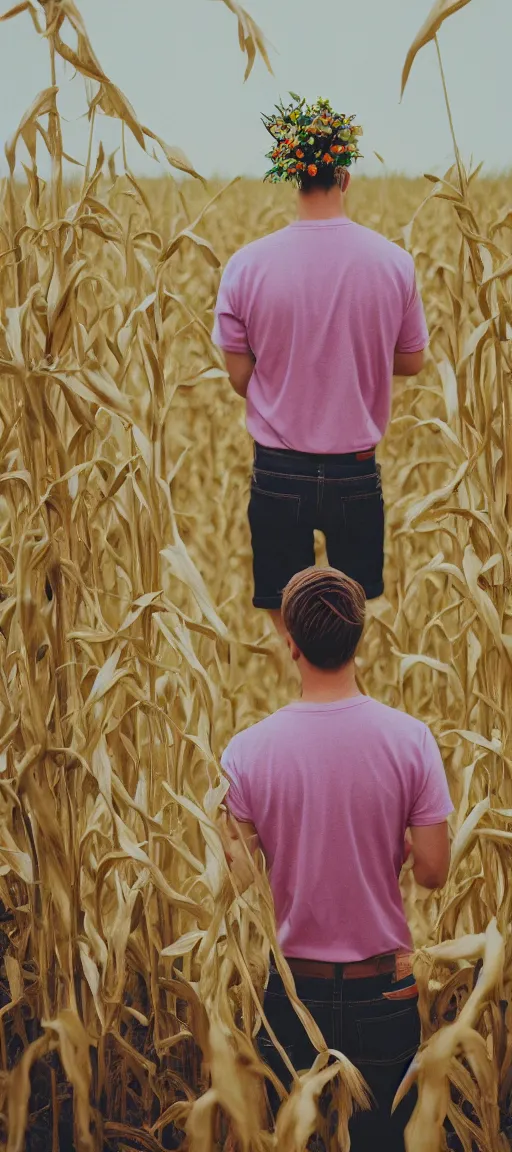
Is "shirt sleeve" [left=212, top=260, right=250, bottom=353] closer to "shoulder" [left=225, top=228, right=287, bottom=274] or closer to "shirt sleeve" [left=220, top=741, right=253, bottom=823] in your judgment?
"shoulder" [left=225, top=228, right=287, bottom=274]

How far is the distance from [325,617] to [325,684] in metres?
0.09

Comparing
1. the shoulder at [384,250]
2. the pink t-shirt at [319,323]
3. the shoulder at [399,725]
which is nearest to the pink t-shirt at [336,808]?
the shoulder at [399,725]

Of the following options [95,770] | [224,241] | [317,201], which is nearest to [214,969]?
[95,770]

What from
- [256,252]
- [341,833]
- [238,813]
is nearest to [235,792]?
[238,813]

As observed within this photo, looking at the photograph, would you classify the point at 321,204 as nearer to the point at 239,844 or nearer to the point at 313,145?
the point at 313,145

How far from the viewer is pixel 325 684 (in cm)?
155

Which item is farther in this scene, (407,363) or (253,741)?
(407,363)

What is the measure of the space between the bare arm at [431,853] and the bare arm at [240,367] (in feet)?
4.01

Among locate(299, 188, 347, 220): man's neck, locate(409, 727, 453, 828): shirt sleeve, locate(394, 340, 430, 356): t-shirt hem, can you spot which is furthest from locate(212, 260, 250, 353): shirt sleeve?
locate(409, 727, 453, 828): shirt sleeve

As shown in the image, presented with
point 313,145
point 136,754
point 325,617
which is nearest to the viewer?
point 325,617

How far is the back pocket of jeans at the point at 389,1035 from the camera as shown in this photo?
157cm

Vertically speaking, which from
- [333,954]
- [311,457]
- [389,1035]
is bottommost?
[389,1035]

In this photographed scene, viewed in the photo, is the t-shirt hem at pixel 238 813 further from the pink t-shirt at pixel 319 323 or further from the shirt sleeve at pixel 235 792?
the pink t-shirt at pixel 319 323

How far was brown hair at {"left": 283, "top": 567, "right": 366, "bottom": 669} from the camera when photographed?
1515mm
